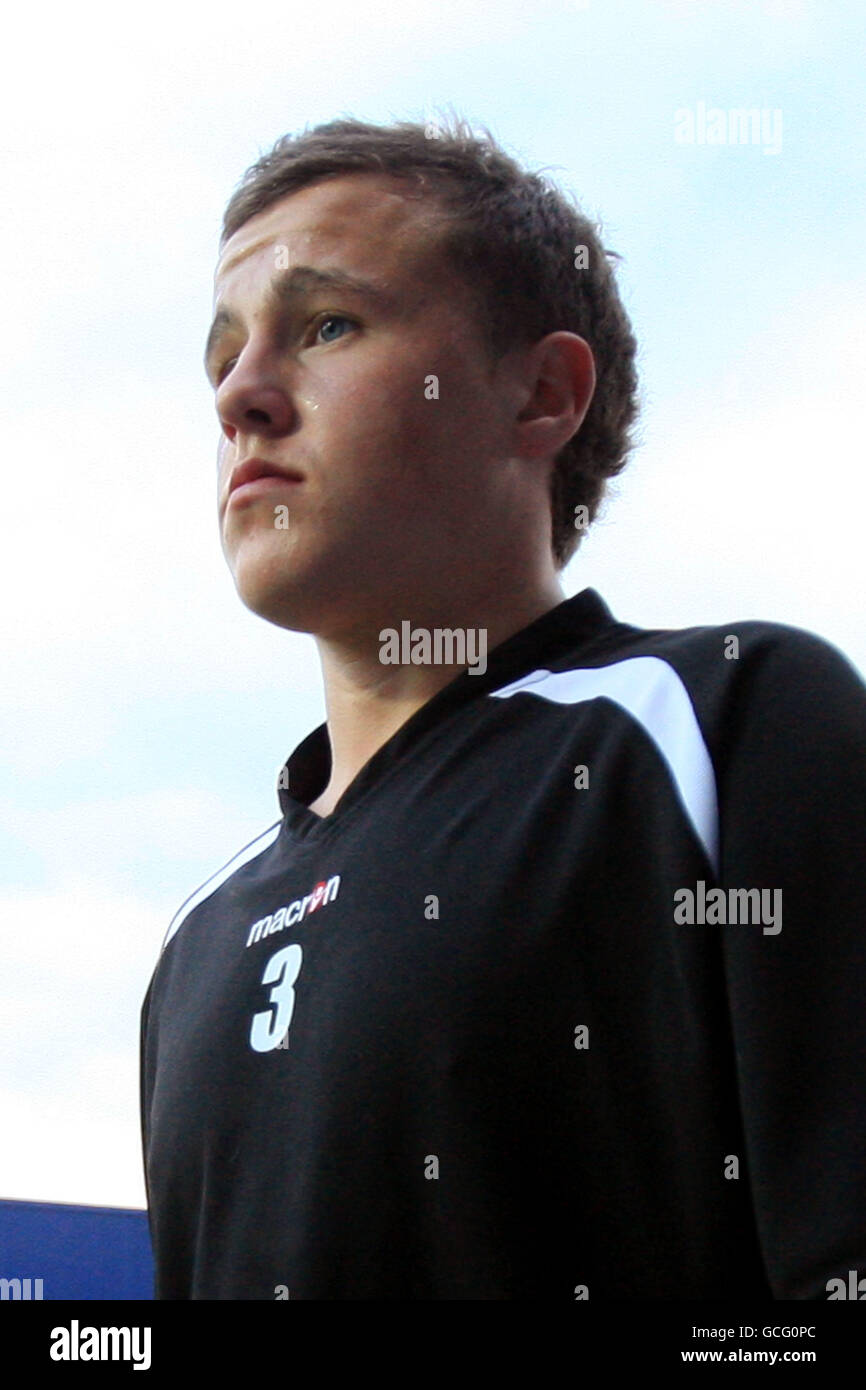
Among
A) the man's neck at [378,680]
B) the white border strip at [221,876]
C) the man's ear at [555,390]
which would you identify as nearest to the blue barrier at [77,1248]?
the white border strip at [221,876]

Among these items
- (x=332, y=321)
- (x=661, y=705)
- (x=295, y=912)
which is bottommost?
(x=295, y=912)

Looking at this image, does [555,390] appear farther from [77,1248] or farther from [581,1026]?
[77,1248]

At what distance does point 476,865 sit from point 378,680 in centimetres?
42

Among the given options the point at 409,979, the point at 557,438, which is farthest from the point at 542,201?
the point at 409,979

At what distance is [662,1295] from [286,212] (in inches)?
48.6

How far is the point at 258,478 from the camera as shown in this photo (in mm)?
1602

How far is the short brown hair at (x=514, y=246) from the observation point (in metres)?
1.78

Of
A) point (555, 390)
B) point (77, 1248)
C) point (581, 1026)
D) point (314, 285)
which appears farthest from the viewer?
point (77, 1248)

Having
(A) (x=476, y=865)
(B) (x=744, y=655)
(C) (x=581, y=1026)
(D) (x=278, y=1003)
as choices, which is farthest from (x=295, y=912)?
(B) (x=744, y=655)

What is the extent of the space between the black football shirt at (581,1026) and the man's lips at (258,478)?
35 centimetres

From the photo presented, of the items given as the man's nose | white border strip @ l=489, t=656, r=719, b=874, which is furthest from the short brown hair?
white border strip @ l=489, t=656, r=719, b=874

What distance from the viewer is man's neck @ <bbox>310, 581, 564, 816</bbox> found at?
64.8 inches

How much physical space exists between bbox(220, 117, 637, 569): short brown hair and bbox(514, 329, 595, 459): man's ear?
0.09ft

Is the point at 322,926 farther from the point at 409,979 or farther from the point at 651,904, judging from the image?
the point at 651,904
